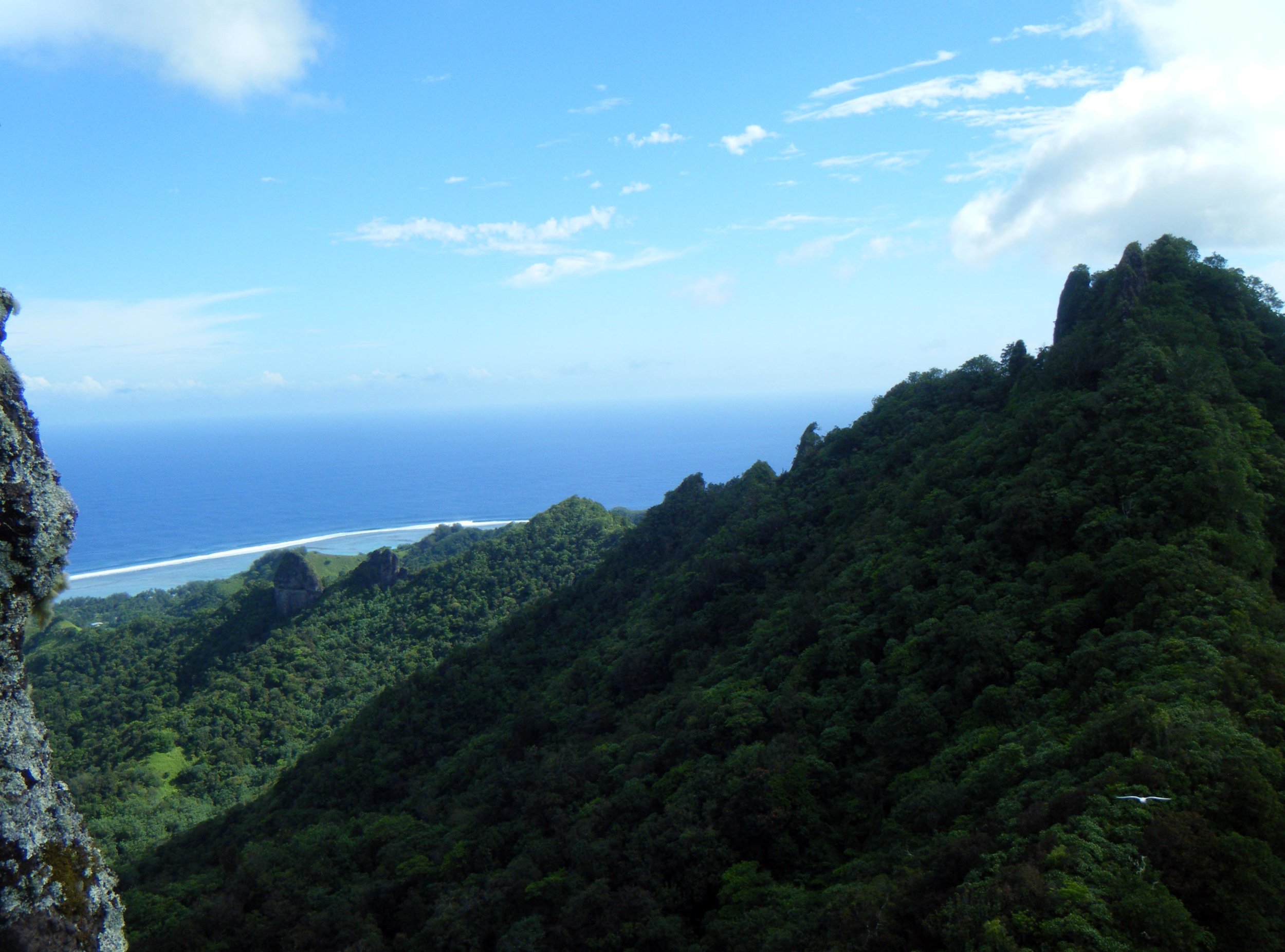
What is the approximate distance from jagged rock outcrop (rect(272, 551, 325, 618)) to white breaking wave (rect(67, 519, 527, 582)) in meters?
38.7

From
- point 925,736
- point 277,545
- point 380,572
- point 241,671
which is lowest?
point 241,671

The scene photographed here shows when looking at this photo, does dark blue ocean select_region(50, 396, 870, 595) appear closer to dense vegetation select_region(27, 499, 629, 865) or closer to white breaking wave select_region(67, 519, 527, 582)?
white breaking wave select_region(67, 519, 527, 582)

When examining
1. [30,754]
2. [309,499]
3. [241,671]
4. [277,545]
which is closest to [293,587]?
[241,671]

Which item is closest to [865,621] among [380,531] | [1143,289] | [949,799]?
[949,799]

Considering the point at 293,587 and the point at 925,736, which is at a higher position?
the point at 293,587

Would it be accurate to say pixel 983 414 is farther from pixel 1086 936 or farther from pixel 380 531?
pixel 380 531

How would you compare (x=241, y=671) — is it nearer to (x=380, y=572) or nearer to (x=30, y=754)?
(x=380, y=572)

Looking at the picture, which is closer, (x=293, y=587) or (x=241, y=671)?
(x=241, y=671)

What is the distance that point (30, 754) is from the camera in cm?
685

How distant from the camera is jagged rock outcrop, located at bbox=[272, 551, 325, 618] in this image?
56031mm

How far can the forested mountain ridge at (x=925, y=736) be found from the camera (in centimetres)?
948

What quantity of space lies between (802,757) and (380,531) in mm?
119966

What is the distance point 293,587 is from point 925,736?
52513 mm

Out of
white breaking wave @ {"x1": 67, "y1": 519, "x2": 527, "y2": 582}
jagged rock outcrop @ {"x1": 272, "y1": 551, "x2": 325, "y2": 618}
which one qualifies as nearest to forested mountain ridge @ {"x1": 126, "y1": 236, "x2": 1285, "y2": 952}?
jagged rock outcrop @ {"x1": 272, "y1": 551, "x2": 325, "y2": 618}
